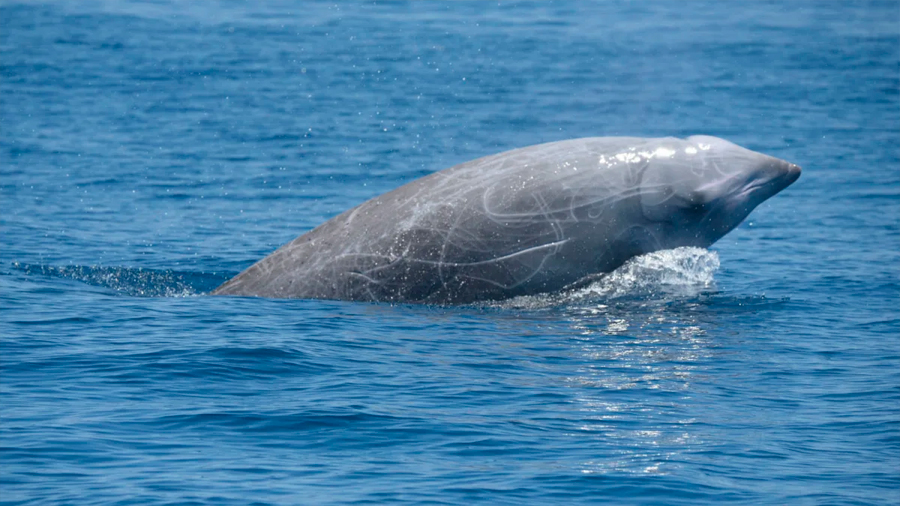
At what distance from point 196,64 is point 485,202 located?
35399 millimetres

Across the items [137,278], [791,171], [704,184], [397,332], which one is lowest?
[137,278]

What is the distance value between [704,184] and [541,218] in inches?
89.0

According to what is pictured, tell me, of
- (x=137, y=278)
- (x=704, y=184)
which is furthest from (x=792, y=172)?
(x=137, y=278)

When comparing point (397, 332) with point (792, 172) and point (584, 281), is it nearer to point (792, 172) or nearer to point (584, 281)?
point (584, 281)

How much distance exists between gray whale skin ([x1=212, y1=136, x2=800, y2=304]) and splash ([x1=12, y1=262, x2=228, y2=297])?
3.26 m

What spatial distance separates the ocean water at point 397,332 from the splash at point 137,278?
7 cm

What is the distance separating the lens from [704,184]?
56.2 feet

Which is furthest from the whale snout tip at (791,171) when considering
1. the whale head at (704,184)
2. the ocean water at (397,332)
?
the ocean water at (397,332)

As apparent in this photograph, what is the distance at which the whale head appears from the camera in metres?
17.1

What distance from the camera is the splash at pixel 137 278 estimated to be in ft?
64.7

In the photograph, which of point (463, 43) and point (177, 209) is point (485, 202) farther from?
point (463, 43)

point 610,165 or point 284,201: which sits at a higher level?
point 610,165

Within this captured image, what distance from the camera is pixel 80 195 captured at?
29281 millimetres

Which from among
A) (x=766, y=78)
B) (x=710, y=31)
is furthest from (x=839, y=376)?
(x=710, y=31)
